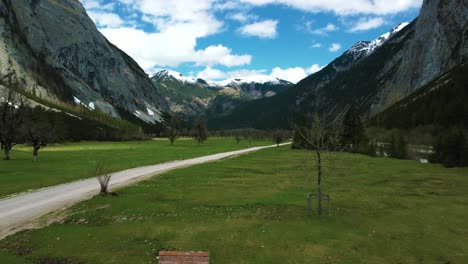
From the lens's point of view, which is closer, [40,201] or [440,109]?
[40,201]

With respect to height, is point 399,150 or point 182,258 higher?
point 399,150

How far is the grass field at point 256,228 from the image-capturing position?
63.3ft

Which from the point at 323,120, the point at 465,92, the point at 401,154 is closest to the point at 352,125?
the point at 401,154

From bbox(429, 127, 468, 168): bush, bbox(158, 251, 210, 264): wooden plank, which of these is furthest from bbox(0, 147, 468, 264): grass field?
bbox(429, 127, 468, 168): bush

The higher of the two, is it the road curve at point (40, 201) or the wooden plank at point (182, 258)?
the wooden plank at point (182, 258)

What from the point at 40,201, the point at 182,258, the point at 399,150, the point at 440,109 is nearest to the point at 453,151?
the point at 399,150

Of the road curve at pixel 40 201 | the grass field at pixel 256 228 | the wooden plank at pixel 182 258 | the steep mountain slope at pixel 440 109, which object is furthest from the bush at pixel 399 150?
the wooden plank at pixel 182 258

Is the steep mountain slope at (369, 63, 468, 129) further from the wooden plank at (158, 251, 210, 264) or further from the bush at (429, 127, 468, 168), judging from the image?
the wooden plank at (158, 251, 210, 264)

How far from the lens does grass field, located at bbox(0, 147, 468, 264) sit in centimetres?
1930

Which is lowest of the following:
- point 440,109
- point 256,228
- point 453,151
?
point 256,228

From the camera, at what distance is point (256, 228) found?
939 inches

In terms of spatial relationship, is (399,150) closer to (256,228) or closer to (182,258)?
(256,228)

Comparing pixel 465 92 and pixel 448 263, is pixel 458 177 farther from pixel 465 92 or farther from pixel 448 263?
pixel 465 92

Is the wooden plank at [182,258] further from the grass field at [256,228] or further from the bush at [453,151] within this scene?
the bush at [453,151]
